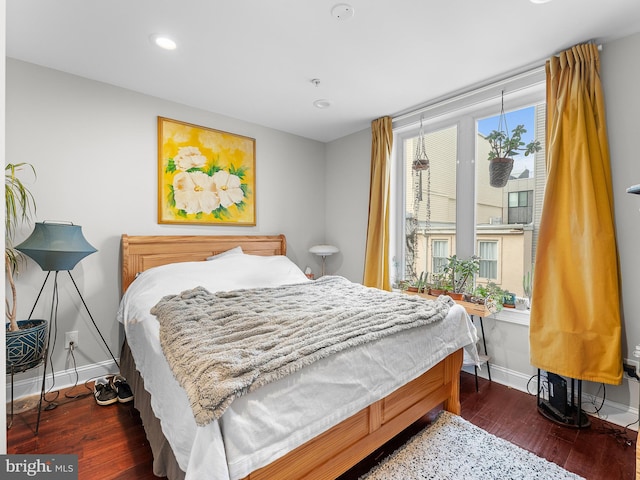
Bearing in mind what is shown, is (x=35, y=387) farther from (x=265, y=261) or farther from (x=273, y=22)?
(x=273, y=22)

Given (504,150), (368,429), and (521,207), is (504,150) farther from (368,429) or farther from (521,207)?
(368,429)

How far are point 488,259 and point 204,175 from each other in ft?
9.05

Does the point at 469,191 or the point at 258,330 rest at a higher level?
the point at 469,191

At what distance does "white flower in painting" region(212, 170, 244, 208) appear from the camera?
312cm

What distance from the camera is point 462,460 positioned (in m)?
1.61

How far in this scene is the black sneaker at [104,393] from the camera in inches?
84.0

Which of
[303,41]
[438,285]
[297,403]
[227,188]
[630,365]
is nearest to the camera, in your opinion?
[297,403]

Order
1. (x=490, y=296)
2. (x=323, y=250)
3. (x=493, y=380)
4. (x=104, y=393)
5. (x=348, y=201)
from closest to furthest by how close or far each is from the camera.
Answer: (x=104, y=393)
(x=490, y=296)
(x=493, y=380)
(x=323, y=250)
(x=348, y=201)

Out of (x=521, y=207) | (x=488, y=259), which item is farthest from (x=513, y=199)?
(x=488, y=259)

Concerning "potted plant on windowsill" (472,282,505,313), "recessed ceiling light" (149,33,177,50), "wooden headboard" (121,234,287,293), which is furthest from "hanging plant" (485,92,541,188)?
"recessed ceiling light" (149,33,177,50)

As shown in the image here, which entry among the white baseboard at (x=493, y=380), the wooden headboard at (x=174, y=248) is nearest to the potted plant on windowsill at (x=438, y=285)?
the white baseboard at (x=493, y=380)

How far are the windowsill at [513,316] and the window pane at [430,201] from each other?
0.71 m

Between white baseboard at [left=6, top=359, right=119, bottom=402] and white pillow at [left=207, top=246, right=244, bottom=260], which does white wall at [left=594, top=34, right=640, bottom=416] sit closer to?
white pillow at [left=207, top=246, right=244, bottom=260]

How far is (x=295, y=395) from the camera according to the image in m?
1.15
